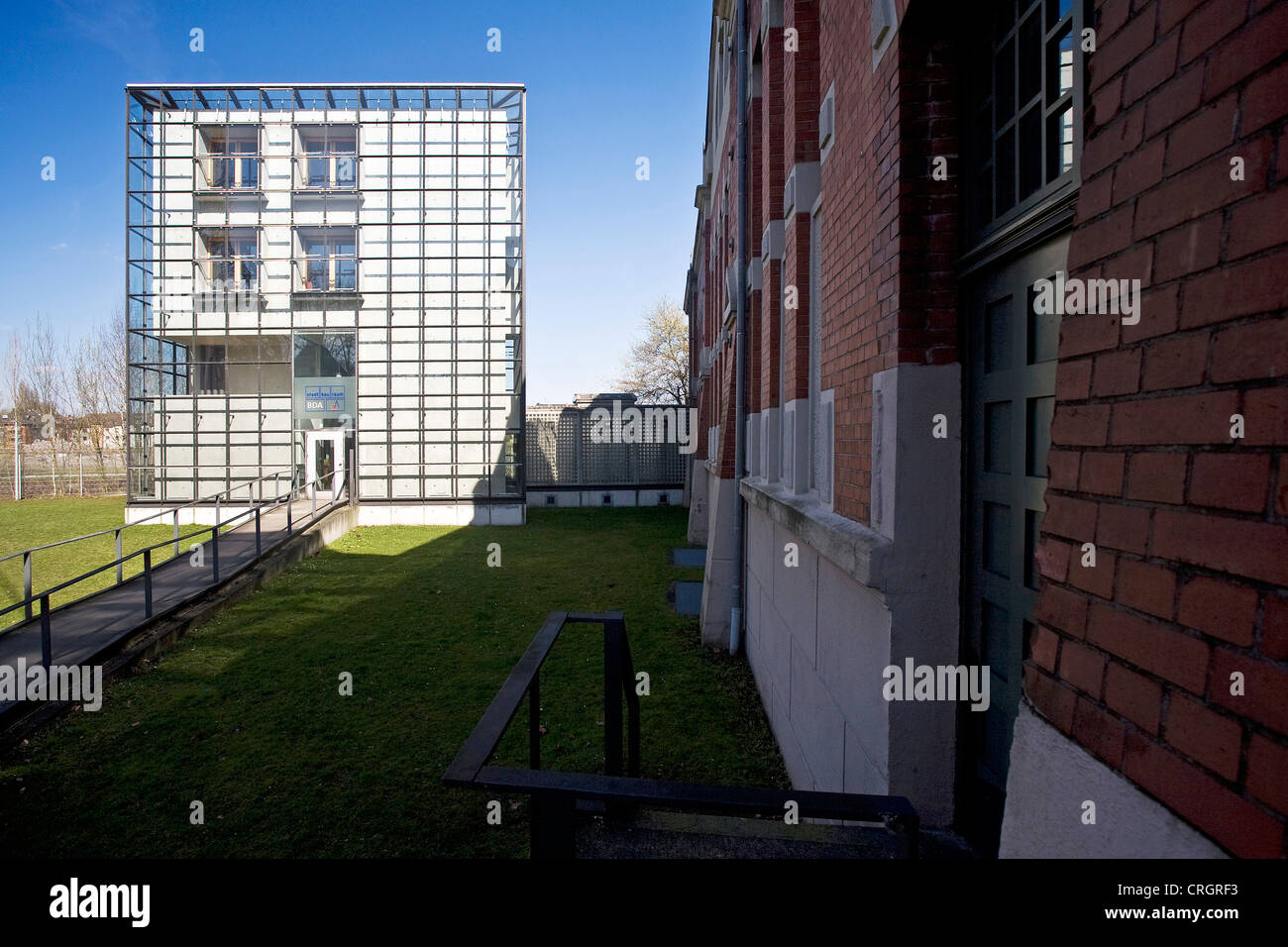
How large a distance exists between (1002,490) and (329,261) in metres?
20.2

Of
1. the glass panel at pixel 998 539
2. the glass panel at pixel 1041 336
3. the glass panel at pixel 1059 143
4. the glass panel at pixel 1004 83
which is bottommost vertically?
the glass panel at pixel 998 539

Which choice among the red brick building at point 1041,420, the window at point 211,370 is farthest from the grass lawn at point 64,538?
the red brick building at point 1041,420

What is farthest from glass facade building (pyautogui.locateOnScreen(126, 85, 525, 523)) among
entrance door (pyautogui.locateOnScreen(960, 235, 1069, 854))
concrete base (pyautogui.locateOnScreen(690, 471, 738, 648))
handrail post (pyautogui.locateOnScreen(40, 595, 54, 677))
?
entrance door (pyautogui.locateOnScreen(960, 235, 1069, 854))

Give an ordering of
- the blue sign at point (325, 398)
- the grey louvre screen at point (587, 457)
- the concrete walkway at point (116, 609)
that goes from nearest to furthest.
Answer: the concrete walkway at point (116, 609)
the blue sign at point (325, 398)
the grey louvre screen at point (587, 457)

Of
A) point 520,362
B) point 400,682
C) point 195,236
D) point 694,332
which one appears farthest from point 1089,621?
point 195,236

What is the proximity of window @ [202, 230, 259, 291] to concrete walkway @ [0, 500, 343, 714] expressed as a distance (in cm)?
992

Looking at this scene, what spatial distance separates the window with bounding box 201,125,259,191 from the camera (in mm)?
18625

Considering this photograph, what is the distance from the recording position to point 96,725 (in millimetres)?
5414

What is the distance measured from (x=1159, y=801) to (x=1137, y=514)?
0.49 meters

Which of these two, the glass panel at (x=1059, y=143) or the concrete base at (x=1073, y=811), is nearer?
the concrete base at (x=1073, y=811)

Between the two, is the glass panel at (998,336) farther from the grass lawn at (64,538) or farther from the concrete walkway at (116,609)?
the grass lawn at (64,538)

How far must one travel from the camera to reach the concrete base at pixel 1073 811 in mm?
1099

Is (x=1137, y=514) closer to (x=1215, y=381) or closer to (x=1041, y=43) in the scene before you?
(x=1215, y=381)

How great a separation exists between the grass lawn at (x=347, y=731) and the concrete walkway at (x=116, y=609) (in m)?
0.52
